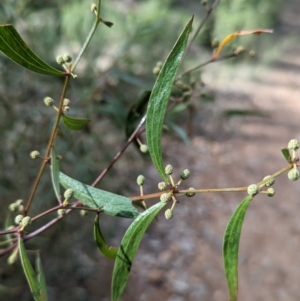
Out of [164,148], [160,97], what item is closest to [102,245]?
[160,97]

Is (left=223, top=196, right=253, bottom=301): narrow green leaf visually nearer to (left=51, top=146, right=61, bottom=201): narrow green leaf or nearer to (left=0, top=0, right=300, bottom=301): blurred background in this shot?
(left=51, top=146, right=61, bottom=201): narrow green leaf

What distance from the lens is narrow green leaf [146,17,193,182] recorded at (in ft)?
1.23

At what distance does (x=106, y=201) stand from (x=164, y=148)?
6.77 ft

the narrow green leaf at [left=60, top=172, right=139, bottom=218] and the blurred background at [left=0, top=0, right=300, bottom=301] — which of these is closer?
the narrow green leaf at [left=60, top=172, right=139, bottom=218]

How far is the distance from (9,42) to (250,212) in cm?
198

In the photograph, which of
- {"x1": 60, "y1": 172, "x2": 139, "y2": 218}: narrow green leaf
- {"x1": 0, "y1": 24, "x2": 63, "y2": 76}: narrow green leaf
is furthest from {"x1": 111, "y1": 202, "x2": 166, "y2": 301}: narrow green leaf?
{"x1": 0, "y1": 24, "x2": 63, "y2": 76}: narrow green leaf

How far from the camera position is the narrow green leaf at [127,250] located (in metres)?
0.39

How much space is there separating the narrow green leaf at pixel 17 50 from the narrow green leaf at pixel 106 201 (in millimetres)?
109

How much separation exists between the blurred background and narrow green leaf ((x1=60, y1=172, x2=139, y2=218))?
0.69 feet

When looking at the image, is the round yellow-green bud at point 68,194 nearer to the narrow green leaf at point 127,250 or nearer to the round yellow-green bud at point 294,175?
the narrow green leaf at point 127,250

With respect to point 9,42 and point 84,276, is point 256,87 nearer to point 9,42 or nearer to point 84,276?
point 84,276

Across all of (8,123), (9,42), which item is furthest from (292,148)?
(8,123)

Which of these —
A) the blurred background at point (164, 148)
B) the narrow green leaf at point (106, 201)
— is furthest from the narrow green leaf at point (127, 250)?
the blurred background at point (164, 148)

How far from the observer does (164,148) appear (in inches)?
97.4
